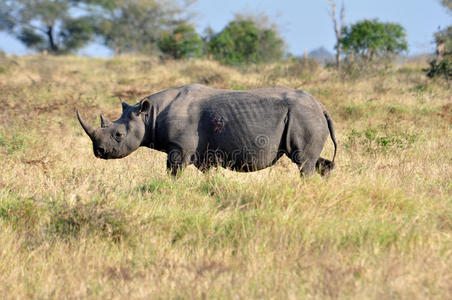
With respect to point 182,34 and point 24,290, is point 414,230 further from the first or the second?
point 182,34

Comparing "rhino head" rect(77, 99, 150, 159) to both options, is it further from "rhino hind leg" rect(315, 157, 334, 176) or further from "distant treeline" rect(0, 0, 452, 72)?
"distant treeline" rect(0, 0, 452, 72)

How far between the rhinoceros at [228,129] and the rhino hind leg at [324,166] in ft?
0.04

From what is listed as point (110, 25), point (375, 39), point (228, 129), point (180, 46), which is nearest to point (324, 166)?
point (228, 129)

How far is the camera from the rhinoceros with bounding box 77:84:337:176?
5789mm

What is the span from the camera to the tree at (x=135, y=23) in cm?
4506

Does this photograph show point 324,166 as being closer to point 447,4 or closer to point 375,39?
point 375,39

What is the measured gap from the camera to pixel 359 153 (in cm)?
812

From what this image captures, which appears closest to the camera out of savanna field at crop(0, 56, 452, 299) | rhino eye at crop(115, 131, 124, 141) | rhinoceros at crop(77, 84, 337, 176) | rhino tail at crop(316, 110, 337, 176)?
savanna field at crop(0, 56, 452, 299)

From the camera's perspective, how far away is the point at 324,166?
6262 mm

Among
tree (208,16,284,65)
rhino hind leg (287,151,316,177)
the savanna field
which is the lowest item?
the savanna field

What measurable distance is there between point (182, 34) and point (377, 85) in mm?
15607

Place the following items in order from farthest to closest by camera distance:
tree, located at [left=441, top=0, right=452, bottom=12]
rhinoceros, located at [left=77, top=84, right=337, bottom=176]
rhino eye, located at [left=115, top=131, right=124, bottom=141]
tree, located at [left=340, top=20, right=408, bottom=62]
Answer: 1. tree, located at [left=441, top=0, right=452, bottom=12]
2. tree, located at [left=340, top=20, right=408, bottom=62]
3. rhino eye, located at [left=115, top=131, right=124, bottom=141]
4. rhinoceros, located at [left=77, top=84, right=337, bottom=176]

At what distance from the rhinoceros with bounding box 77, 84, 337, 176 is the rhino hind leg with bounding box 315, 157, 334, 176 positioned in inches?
0.5

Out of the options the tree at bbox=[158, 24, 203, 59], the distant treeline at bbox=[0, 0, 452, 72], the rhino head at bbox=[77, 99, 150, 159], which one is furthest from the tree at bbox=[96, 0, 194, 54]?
the rhino head at bbox=[77, 99, 150, 159]
